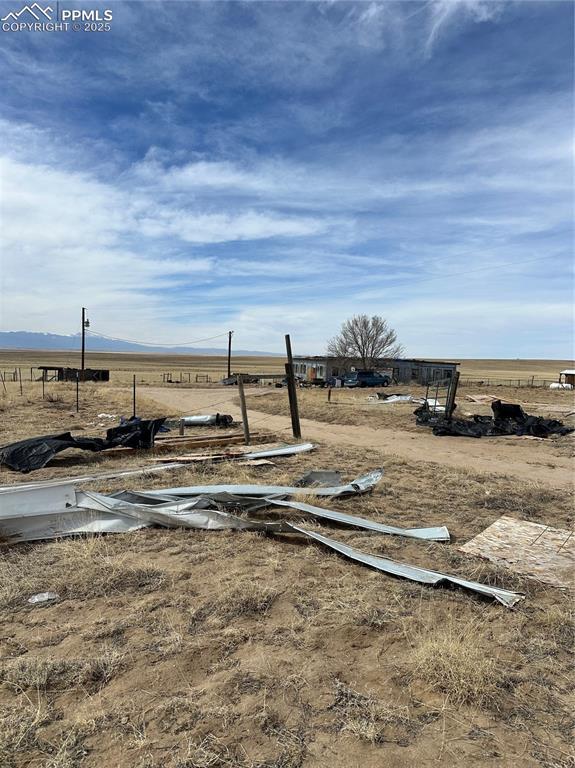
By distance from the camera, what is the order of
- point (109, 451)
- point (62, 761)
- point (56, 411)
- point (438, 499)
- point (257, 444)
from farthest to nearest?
point (56, 411), point (257, 444), point (109, 451), point (438, 499), point (62, 761)

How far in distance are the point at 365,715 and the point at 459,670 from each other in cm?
64

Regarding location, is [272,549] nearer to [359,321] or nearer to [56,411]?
[56,411]

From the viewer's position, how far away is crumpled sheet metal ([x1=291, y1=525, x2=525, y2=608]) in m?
3.80

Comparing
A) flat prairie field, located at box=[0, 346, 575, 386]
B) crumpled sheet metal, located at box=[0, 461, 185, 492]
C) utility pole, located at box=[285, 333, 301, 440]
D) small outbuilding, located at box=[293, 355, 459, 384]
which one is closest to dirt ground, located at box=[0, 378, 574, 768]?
crumpled sheet metal, located at box=[0, 461, 185, 492]

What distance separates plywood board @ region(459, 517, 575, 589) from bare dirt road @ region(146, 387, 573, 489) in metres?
3.14

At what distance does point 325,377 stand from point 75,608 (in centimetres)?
4671

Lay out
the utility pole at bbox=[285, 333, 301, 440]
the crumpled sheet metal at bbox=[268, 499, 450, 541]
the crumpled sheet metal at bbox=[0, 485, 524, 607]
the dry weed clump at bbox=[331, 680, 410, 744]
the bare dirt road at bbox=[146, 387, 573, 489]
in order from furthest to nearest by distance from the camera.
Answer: the utility pole at bbox=[285, 333, 301, 440] → the bare dirt road at bbox=[146, 387, 573, 489] → the crumpled sheet metal at bbox=[268, 499, 450, 541] → the crumpled sheet metal at bbox=[0, 485, 524, 607] → the dry weed clump at bbox=[331, 680, 410, 744]

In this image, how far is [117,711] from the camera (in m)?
2.51

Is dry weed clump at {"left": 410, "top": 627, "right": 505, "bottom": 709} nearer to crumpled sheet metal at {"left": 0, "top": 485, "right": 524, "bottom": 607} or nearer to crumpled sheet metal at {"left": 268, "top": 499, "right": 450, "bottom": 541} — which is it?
crumpled sheet metal at {"left": 0, "top": 485, "right": 524, "bottom": 607}

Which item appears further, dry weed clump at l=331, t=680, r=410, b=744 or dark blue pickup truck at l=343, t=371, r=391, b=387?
dark blue pickup truck at l=343, t=371, r=391, b=387

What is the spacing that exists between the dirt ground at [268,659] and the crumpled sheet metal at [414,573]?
0.29ft

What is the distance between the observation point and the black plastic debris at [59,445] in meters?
8.99

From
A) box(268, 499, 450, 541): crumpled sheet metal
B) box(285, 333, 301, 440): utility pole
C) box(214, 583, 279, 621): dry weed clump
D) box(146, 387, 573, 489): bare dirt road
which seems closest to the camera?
box(214, 583, 279, 621): dry weed clump

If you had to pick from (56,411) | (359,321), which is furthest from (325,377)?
(56,411)
